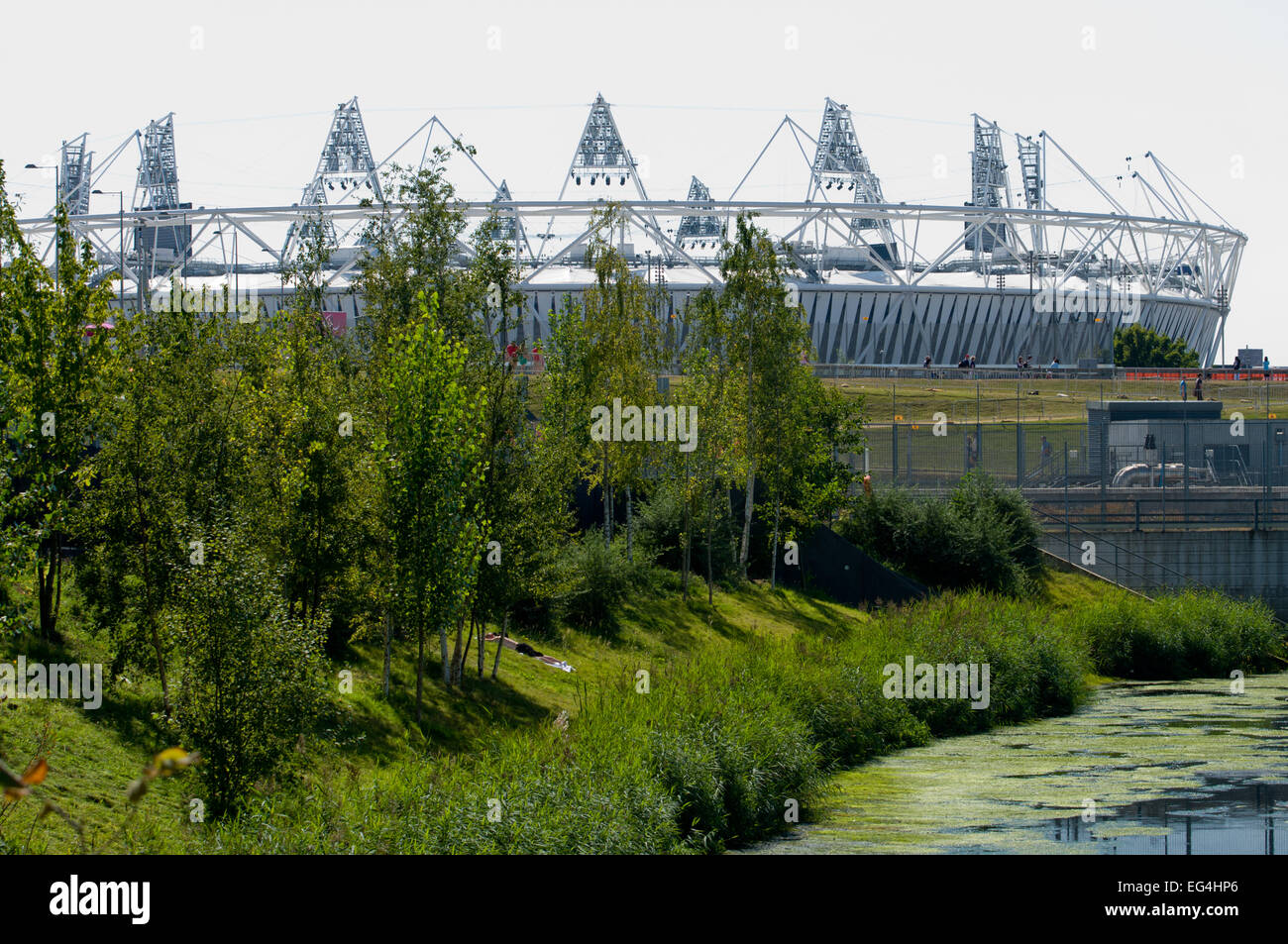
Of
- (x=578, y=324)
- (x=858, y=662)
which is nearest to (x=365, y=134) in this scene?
(x=578, y=324)

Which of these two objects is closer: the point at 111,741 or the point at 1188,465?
the point at 111,741

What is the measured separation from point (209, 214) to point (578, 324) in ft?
269

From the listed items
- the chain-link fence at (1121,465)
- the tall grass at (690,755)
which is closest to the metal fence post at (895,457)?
the chain-link fence at (1121,465)

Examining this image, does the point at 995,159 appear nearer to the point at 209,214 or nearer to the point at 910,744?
the point at 209,214

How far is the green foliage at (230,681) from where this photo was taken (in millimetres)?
13391

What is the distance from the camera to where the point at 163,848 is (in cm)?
1209

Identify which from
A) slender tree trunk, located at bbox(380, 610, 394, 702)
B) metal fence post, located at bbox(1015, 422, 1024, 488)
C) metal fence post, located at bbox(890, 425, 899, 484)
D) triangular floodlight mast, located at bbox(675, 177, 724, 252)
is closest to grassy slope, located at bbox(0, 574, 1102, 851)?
slender tree trunk, located at bbox(380, 610, 394, 702)

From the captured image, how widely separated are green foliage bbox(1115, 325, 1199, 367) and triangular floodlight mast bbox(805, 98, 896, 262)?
29954 mm

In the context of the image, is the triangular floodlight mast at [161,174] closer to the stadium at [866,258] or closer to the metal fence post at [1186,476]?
the stadium at [866,258]

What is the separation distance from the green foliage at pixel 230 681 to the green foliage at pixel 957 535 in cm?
2377

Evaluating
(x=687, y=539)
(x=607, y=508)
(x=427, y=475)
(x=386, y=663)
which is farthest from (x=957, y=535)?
(x=427, y=475)

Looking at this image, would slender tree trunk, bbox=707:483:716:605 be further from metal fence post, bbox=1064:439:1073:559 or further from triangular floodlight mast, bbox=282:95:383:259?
triangular floodlight mast, bbox=282:95:383:259

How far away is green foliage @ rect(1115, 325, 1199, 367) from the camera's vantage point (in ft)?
313

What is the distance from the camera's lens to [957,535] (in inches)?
1374
